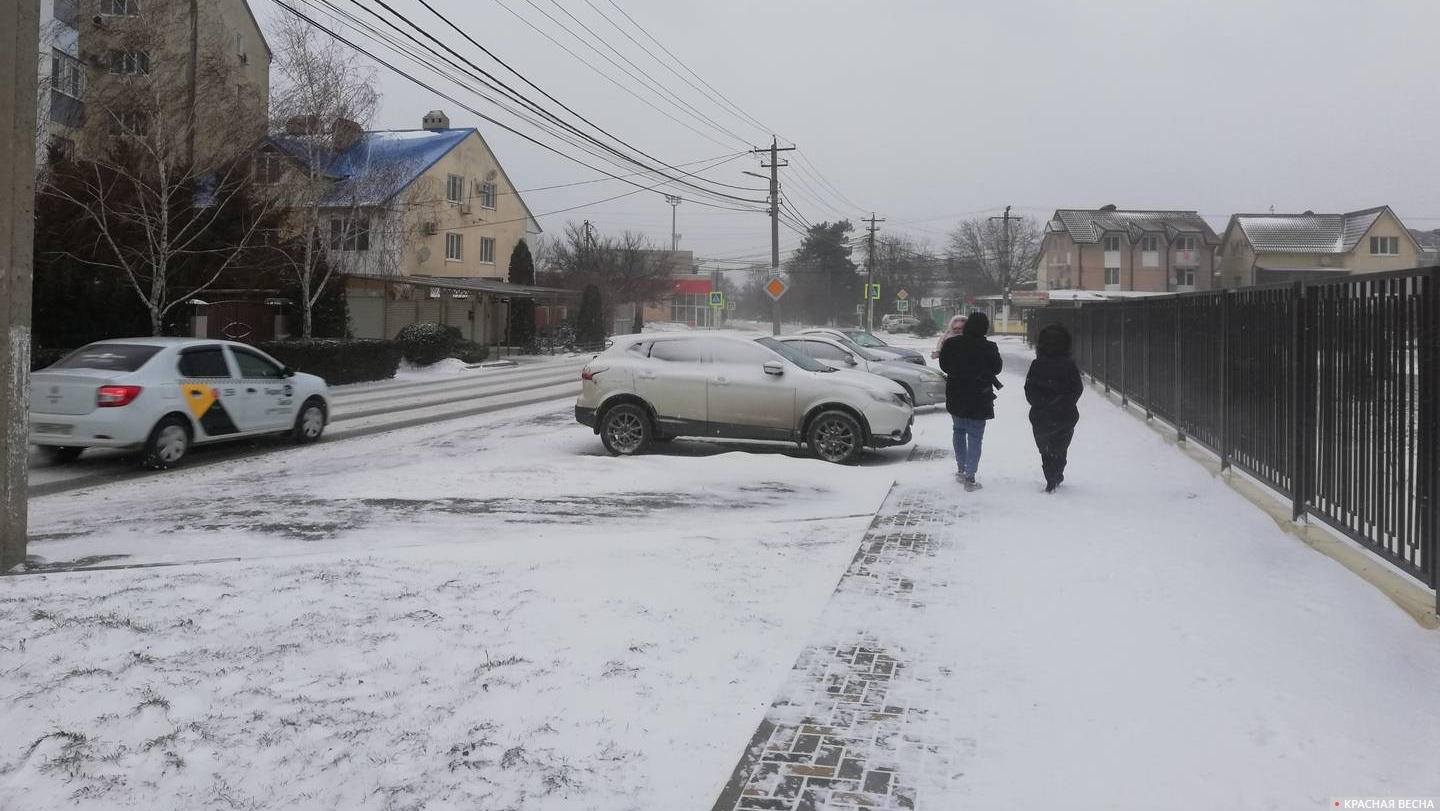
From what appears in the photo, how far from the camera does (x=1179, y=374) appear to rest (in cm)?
1295

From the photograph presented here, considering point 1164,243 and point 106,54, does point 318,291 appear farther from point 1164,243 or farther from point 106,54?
point 1164,243

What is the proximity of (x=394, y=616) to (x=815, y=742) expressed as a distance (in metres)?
2.42

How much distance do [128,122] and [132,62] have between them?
1329 mm

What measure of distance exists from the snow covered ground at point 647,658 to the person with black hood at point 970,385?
4.51 ft

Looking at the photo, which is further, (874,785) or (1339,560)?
(1339,560)

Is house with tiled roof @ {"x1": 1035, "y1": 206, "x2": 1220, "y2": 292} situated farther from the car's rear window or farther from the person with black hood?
the car's rear window

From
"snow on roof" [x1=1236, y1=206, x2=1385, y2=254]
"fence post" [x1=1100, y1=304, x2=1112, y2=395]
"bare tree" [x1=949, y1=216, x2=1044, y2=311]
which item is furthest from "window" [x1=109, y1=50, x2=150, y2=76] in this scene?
"bare tree" [x1=949, y1=216, x2=1044, y2=311]

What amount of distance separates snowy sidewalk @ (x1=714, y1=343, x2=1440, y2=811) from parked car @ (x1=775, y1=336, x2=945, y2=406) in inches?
427

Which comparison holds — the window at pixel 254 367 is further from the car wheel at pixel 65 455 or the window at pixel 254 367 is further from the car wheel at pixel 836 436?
the car wheel at pixel 836 436

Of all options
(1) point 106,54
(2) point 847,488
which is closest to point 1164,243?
(1) point 106,54

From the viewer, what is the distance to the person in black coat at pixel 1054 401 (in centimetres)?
995

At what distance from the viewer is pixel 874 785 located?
3.81 metres

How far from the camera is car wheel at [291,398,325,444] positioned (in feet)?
48.6

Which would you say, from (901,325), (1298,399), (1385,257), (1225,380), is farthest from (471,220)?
(1385,257)
